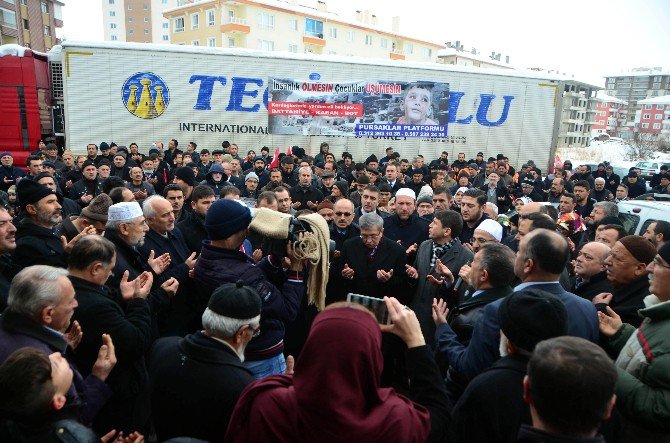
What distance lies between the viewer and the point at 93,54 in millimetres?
12188

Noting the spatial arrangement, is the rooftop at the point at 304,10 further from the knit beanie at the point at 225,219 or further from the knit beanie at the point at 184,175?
the knit beanie at the point at 225,219

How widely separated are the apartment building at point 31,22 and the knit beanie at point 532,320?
5193 cm

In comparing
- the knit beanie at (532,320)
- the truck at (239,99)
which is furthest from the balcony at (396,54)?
the knit beanie at (532,320)

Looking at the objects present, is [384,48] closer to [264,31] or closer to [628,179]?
[264,31]

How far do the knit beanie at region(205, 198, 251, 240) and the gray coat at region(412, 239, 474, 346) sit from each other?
2224mm

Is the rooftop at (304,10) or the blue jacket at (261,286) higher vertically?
the rooftop at (304,10)

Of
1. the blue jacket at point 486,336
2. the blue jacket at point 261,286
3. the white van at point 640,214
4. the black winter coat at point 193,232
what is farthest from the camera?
the white van at point 640,214

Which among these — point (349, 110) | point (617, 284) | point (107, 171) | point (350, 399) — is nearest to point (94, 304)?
point (350, 399)

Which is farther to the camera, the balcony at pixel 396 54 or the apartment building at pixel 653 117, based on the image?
the apartment building at pixel 653 117

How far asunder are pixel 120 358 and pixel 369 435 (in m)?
1.91

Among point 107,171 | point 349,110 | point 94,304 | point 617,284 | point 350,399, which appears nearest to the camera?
point 350,399

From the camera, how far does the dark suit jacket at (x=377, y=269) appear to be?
4613mm

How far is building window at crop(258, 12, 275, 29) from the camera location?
154ft

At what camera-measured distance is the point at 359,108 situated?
1440 centimetres
